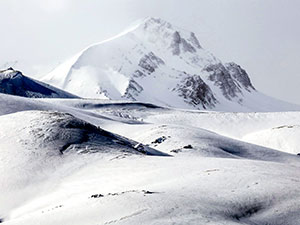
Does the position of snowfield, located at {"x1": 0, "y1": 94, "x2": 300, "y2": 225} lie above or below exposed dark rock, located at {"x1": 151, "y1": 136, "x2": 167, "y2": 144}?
above

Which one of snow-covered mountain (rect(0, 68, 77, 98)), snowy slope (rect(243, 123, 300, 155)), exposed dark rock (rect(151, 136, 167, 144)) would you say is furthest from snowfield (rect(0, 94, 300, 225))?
snow-covered mountain (rect(0, 68, 77, 98))

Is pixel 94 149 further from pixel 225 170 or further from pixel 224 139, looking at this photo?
pixel 224 139

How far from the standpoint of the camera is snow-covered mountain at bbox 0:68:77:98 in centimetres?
9497

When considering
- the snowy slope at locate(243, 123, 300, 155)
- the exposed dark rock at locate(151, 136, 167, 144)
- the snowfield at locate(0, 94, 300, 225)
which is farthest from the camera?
the snowy slope at locate(243, 123, 300, 155)

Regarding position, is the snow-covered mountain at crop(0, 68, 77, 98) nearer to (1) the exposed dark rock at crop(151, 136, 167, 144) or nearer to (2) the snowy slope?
(2) the snowy slope

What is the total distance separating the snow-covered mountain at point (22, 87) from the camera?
94975mm

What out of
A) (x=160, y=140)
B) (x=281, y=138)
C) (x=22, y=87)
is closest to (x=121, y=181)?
(x=160, y=140)

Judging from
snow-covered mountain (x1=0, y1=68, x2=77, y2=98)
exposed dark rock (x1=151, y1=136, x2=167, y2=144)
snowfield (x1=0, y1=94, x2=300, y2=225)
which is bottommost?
snow-covered mountain (x1=0, y1=68, x2=77, y2=98)

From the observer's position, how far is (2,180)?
18.0 meters

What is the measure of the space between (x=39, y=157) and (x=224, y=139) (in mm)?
18895

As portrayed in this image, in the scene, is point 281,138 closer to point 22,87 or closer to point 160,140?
point 160,140

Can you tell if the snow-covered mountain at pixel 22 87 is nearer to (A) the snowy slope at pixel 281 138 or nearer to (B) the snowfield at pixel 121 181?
(A) the snowy slope at pixel 281 138

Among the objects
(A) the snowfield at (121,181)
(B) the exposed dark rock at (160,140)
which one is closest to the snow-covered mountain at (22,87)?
(B) the exposed dark rock at (160,140)

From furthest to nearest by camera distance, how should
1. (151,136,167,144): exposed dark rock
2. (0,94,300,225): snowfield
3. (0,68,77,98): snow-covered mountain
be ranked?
1. (0,68,77,98): snow-covered mountain
2. (151,136,167,144): exposed dark rock
3. (0,94,300,225): snowfield
